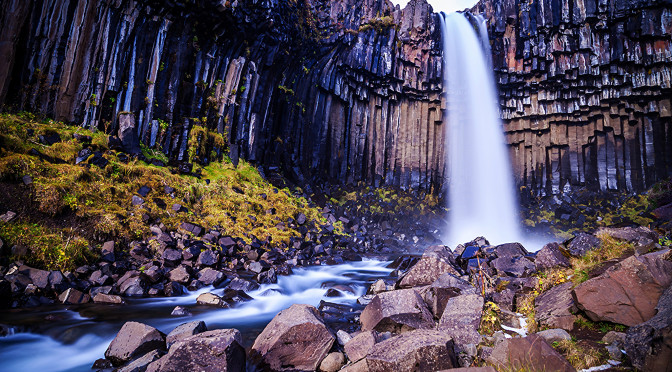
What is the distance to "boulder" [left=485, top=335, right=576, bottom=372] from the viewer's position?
3.15 metres

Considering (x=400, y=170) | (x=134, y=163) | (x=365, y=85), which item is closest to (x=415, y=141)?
(x=400, y=170)

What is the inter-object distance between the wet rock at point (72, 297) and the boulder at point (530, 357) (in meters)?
7.38

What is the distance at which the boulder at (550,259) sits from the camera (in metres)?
6.43

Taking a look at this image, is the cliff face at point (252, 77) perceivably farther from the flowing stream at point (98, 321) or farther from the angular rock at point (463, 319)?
the angular rock at point (463, 319)

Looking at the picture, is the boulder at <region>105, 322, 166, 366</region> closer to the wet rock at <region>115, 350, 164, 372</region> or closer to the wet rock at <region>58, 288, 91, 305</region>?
the wet rock at <region>115, 350, 164, 372</region>

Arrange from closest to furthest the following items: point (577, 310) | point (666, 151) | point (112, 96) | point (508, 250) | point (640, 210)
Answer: point (577, 310), point (508, 250), point (112, 96), point (640, 210), point (666, 151)

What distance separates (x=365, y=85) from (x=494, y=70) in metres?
10.2

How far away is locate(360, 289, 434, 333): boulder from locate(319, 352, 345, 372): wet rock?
1.18 m

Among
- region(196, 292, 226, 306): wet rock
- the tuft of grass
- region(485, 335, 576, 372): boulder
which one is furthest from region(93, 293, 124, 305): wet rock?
the tuft of grass

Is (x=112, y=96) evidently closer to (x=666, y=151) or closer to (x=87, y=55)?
(x=87, y=55)

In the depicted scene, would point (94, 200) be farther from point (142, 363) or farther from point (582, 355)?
point (582, 355)

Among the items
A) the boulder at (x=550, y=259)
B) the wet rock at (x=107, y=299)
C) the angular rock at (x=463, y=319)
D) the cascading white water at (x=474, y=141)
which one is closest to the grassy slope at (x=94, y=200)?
the wet rock at (x=107, y=299)

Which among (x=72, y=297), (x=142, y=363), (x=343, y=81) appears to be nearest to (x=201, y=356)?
(x=142, y=363)

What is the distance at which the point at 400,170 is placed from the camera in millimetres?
24906
